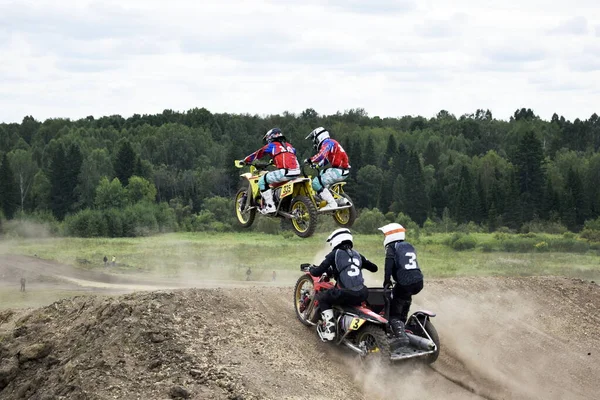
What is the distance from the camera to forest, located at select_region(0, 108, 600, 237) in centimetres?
7062

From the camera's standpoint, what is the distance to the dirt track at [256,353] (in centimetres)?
1516

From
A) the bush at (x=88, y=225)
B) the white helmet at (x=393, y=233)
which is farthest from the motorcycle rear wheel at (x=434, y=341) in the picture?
the bush at (x=88, y=225)

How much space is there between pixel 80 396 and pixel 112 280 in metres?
29.3

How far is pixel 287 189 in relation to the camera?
19.3m

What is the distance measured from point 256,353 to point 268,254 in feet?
109

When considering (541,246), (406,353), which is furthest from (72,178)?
(406,353)

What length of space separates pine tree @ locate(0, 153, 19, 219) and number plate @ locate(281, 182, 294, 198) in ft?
249

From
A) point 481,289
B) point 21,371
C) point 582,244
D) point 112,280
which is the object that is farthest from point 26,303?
point 582,244

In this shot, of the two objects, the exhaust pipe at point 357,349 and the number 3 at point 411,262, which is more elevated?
the number 3 at point 411,262

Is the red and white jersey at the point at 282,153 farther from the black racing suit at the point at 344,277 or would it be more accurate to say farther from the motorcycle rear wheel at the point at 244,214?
the black racing suit at the point at 344,277

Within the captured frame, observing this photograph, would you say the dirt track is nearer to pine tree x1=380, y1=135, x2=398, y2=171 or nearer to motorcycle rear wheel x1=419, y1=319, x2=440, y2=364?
motorcycle rear wheel x1=419, y1=319, x2=440, y2=364

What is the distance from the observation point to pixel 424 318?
55.2ft

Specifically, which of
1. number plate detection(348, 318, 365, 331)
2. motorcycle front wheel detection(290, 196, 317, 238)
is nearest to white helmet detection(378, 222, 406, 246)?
number plate detection(348, 318, 365, 331)

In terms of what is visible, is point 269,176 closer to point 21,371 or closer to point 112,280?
point 21,371
